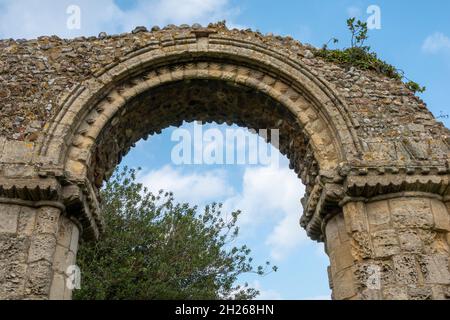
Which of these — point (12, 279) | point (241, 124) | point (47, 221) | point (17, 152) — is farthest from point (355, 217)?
point (17, 152)

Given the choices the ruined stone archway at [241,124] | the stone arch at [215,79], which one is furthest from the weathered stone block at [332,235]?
the stone arch at [215,79]

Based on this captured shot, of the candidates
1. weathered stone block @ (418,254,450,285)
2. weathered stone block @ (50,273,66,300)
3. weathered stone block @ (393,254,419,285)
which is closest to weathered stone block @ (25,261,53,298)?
weathered stone block @ (50,273,66,300)

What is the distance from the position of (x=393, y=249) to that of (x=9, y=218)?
4.25 meters

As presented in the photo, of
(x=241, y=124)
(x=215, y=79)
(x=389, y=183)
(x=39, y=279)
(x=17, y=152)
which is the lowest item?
(x=39, y=279)

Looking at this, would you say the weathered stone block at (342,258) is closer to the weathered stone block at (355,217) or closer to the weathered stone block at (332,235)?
the weathered stone block at (332,235)

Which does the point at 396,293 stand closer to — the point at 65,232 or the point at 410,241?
the point at 410,241

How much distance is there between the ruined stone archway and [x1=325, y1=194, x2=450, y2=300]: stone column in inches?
0.5

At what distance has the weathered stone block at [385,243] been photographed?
5359 mm

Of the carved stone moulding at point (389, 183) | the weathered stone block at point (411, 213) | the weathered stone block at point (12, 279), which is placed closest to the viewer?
the weathered stone block at point (12, 279)

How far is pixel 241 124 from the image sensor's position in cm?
755

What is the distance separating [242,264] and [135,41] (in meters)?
7.78

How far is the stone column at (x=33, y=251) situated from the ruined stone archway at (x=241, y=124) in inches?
0.5

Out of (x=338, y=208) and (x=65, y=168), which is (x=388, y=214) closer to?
(x=338, y=208)
